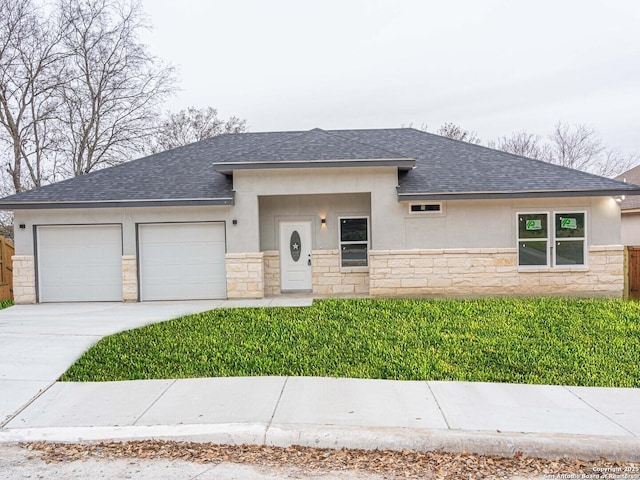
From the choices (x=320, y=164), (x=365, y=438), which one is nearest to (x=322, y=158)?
(x=320, y=164)

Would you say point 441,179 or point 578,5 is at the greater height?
point 578,5

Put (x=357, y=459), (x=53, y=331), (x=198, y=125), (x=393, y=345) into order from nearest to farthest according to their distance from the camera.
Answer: (x=357, y=459), (x=393, y=345), (x=53, y=331), (x=198, y=125)

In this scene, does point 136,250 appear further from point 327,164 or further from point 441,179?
point 441,179

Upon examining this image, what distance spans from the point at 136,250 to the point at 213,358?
7.16 meters

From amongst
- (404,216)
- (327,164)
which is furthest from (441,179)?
(327,164)

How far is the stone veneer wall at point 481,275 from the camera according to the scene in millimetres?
13656

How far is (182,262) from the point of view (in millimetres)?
14039

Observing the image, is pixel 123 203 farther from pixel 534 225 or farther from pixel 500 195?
pixel 534 225

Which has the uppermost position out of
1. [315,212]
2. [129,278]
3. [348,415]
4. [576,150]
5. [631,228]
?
[576,150]

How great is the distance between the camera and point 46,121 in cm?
2556

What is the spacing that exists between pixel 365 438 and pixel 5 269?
48.5 ft

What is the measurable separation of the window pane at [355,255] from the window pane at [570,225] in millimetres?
5181

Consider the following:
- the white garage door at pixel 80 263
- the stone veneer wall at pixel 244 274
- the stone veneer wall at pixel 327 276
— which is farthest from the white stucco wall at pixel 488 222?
the white garage door at pixel 80 263

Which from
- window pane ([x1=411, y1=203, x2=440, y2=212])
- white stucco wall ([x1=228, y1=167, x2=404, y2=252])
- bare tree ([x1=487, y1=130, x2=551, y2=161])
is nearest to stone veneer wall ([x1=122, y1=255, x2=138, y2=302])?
white stucco wall ([x1=228, y1=167, x2=404, y2=252])
